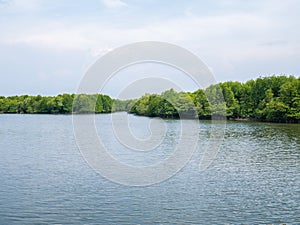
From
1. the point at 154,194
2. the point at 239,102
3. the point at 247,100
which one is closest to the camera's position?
the point at 154,194

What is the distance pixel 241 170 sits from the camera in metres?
22.1

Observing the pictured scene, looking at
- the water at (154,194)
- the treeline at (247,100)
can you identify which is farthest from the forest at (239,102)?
the water at (154,194)

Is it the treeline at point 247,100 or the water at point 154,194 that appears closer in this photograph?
the water at point 154,194

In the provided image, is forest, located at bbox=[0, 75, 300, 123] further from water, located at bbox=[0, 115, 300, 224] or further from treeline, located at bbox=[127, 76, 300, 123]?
water, located at bbox=[0, 115, 300, 224]

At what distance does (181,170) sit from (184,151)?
26.5 ft

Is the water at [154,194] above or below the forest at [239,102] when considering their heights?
below

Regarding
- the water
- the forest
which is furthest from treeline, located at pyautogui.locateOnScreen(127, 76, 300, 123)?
the water

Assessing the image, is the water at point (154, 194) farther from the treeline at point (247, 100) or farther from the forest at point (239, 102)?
the treeline at point (247, 100)

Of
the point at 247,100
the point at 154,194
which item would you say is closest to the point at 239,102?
the point at 247,100

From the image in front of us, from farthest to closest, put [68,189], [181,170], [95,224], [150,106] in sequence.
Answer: [150,106], [181,170], [68,189], [95,224]

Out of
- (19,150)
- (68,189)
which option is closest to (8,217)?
(68,189)

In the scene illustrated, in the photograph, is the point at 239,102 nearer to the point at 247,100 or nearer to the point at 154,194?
the point at 247,100

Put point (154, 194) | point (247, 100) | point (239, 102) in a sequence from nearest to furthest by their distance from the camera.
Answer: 1. point (154, 194)
2. point (247, 100)
3. point (239, 102)

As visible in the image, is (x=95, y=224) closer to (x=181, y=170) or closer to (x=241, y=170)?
(x=181, y=170)
